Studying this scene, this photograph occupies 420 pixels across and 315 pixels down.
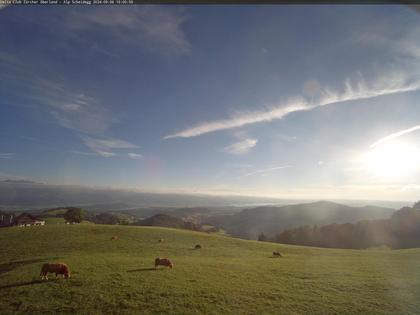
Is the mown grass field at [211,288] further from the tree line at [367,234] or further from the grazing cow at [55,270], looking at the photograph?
the tree line at [367,234]

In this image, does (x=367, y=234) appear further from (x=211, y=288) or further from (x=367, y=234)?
(x=211, y=288)

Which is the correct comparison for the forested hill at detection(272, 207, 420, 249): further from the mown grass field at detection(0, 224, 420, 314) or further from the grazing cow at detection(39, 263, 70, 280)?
the grazing cow at detection(39, 263, 70, 280)

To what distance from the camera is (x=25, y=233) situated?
37281 mm

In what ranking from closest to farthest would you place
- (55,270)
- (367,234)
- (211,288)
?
1. (211,288)
2. (55,270)
3. (367,234)

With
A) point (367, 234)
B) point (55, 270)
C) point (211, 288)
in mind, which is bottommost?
point (367, 234)

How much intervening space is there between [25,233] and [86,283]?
30.1m

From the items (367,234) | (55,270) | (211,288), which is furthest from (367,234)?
(55,270)

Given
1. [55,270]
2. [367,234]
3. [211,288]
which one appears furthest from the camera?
[367,234]

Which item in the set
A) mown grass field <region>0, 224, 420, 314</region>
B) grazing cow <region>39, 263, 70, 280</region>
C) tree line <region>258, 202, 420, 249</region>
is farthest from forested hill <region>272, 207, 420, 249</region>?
grazing cow <region>39, 263, 70, 280</region>

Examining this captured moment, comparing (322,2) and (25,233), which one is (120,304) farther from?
(25,233)

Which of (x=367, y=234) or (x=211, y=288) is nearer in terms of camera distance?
(x=211, y=288)

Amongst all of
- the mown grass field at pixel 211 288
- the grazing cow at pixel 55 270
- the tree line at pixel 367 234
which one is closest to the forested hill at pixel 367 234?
the tree line at pixel 367 234

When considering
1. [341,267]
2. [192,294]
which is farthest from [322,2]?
[341,267]

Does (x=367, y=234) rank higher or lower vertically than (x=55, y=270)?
lower
